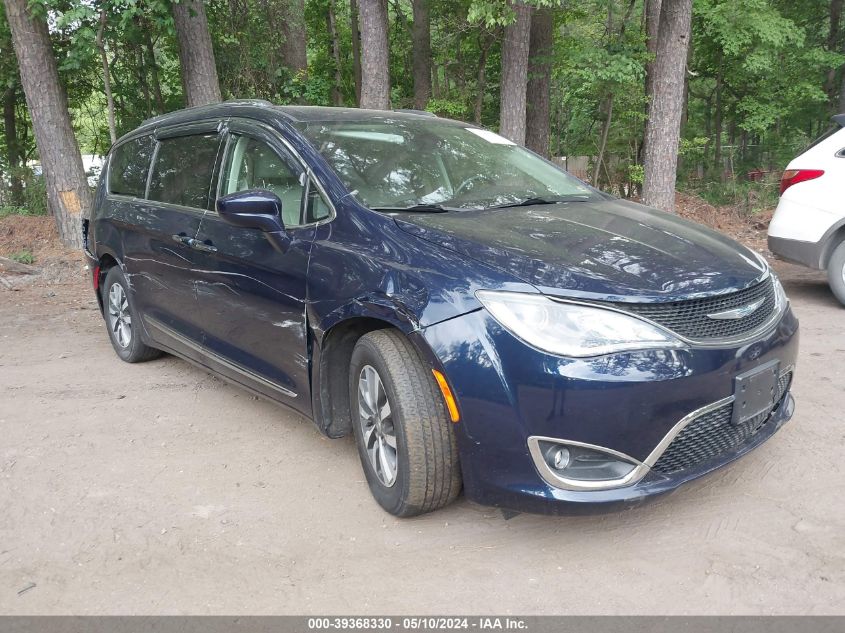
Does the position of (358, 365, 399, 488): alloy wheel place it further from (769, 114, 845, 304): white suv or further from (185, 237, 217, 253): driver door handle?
(769, 114, 845, 304): white suv

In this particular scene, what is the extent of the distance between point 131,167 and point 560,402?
403cm

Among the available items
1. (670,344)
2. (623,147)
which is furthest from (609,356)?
(623,147)

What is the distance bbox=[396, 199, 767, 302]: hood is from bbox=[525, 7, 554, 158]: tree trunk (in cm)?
Answer: 1026

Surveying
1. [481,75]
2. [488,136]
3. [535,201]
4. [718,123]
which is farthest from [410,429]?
[718,123]

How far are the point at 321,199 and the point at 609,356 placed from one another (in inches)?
62.7

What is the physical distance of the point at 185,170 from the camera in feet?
14.8

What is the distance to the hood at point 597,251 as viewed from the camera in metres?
2.72

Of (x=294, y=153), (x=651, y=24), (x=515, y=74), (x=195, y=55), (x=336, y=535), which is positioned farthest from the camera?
(x=651, y=24)

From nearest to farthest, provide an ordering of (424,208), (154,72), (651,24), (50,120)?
1. (424,208)
2. (50,120)
3. (651,24)
4. (154,72)

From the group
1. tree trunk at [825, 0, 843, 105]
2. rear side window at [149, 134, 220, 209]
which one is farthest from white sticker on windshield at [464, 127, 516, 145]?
tree trunk at [825, 0, 843, 105]

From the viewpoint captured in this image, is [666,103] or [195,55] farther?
[195,55]

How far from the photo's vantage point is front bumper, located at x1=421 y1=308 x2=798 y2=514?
8.41 ft

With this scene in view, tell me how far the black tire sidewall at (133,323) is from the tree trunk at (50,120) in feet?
17.5

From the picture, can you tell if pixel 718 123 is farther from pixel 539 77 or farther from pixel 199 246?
pixel 199 246
